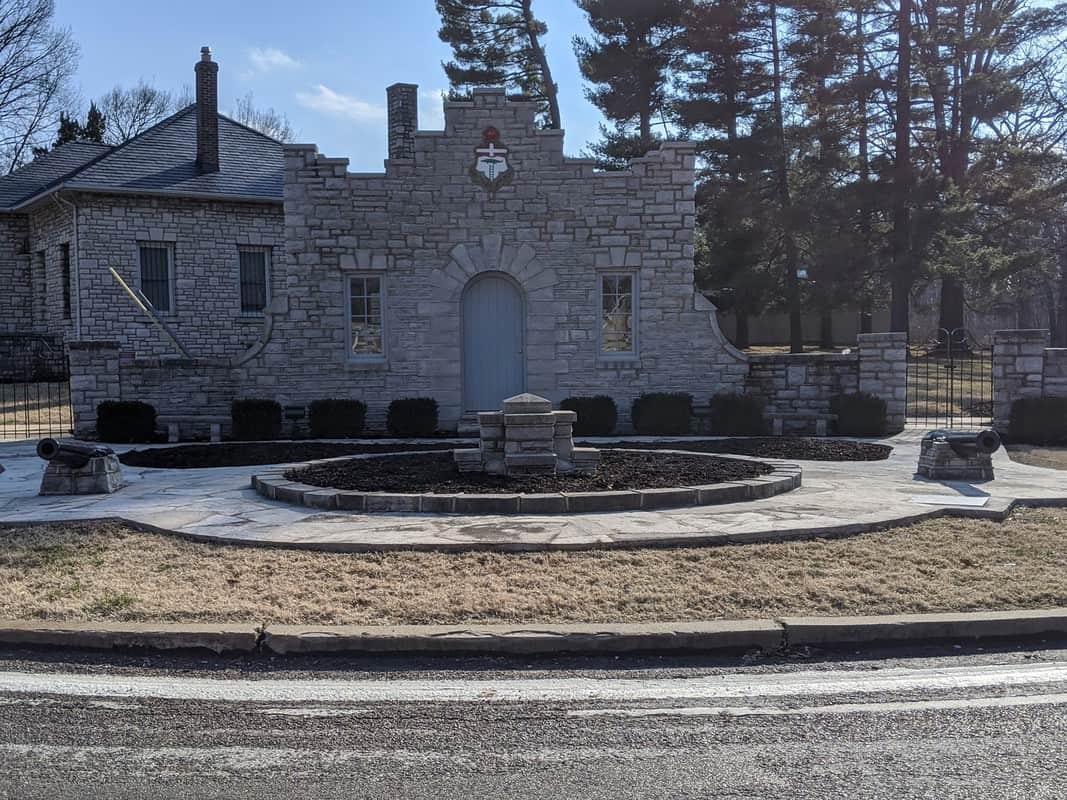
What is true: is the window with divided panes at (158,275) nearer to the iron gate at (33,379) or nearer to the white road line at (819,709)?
the iron gate at (33,379)

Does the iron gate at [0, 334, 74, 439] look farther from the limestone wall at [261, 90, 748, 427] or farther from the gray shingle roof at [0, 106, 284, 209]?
the limestone wall at [261, 90, 748, 427]

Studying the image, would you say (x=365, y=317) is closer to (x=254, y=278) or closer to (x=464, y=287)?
(x=464, y=287)

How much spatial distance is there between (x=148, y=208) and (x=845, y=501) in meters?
20.2

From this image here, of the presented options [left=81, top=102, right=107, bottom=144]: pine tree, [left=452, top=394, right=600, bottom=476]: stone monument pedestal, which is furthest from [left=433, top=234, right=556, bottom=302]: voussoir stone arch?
[left=81, top=102, right=107, bottom=144]: pine tree

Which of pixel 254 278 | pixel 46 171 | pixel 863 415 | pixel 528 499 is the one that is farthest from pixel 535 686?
pixel 46 171

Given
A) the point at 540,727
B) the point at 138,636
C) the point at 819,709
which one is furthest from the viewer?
the point at 138,636

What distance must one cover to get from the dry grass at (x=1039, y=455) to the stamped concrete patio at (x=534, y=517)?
170 cm

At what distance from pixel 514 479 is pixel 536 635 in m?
4.09

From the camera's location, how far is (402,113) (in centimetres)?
1955

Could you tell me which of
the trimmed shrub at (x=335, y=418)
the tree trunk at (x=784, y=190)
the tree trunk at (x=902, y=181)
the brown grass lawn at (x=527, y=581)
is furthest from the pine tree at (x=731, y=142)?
the brown grass lawn at (x=527, y=581)

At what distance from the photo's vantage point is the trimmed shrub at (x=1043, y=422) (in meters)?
14.8

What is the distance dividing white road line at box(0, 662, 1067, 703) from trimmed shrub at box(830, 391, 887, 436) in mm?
11042

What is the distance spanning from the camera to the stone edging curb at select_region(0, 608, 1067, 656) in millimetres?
5117

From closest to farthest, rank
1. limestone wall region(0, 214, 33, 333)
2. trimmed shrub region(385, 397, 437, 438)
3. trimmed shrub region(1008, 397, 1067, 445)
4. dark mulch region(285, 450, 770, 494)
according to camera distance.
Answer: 1. dark mulch region(285, 450, 770, 494)
2. trimmed shrub region(1008, 397, 1067, 445)
3. trimmed shrub region(385, 397, 437, 438)
4. limestone wall region(0, 214, 33, 333)
